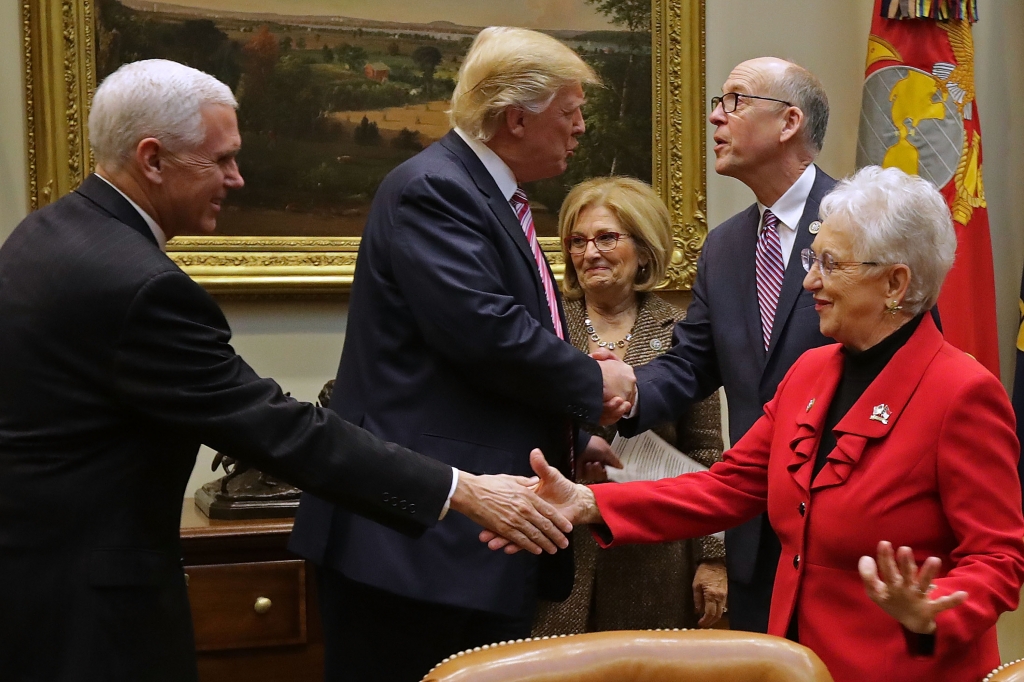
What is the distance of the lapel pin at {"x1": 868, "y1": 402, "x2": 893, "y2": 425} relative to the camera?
2.20 meters

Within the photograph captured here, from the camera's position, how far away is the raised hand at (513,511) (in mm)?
2396

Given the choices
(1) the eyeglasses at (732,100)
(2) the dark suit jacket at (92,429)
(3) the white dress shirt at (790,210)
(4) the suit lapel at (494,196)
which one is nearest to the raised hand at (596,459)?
(4) the suit lapel at (494,196)

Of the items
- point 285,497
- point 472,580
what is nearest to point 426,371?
point 472,580

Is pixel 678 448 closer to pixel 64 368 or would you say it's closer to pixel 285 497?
pixel 285 497

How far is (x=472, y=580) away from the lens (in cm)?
247

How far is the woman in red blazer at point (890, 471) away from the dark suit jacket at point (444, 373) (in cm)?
21

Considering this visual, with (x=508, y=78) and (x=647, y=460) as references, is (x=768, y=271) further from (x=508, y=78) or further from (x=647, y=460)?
(x=508, y=78)

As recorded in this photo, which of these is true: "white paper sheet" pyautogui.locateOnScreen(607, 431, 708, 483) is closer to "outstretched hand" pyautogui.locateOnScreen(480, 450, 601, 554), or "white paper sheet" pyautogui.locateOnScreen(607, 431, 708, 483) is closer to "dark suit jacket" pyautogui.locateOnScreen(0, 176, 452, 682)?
"outstretched hand" pyautogui.locateOnScreen(480, 450, 601, 554)

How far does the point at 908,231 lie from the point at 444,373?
1.06 meters

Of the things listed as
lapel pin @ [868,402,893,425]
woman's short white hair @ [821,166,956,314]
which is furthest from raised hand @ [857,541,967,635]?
woman's short white hair @ [821,166,956,314]

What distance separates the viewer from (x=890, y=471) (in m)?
2.15

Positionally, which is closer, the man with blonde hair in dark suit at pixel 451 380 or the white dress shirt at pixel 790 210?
the man with blonde hair in dark suit at pixel 451 380

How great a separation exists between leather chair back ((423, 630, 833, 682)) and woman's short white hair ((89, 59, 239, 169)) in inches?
44.5

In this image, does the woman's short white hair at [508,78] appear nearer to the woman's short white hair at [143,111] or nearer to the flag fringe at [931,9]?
the woman's short white hair at [143,111]
